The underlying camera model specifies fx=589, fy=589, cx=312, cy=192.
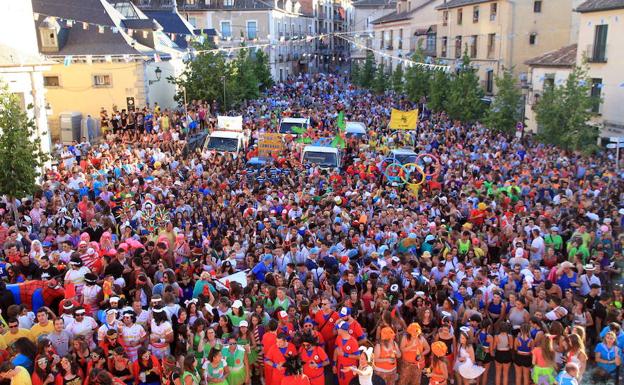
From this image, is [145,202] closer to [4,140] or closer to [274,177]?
[4,140]

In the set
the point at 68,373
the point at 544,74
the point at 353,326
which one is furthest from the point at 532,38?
the point at 68,373

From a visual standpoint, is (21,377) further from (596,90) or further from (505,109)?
(596,90)

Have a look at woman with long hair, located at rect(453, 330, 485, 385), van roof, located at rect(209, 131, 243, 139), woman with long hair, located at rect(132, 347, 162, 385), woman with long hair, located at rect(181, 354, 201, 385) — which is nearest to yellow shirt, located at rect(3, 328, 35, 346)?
woman with long hair, located at rect(132, 347, 162, 385)

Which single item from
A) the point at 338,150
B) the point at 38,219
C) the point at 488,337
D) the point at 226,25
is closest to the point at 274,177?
the point at 338,150

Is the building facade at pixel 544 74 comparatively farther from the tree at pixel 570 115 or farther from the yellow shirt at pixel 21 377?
the yellow shirt at pixel 21 377

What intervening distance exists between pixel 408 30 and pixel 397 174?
3708 centimetres

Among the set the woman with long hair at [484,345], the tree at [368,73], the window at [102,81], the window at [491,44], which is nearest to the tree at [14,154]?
the woman with long hair at [484,345]

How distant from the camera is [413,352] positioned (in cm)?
809

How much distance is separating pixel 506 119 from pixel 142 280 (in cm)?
2166

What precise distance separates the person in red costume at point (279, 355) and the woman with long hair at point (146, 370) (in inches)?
56.8

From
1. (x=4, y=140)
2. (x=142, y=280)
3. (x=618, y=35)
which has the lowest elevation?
(x=142, y=280)

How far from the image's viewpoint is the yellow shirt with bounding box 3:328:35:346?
7.75 metres

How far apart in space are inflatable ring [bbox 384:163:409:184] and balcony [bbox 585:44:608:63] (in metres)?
11.9

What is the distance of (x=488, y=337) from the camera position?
27.3 feet
